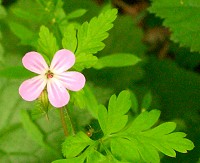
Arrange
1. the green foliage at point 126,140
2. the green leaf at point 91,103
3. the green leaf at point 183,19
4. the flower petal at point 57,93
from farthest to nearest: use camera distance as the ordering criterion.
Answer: the green leaf at point 183,19 → the green leaf at point 91,103 → the green foliage at point 126,140 → the flower petal at point 57,93

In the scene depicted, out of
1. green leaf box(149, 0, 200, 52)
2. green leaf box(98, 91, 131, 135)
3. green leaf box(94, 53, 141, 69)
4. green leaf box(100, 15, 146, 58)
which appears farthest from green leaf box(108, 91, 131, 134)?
green leaf box(100, 15, 146, 58)

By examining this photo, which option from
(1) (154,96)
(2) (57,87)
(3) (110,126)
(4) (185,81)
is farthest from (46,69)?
(4) (185,81)

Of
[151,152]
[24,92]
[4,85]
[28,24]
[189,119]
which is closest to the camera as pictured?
[24,92]

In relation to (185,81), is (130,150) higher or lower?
lower

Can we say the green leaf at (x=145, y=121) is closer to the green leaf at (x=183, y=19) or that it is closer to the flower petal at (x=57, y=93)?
the flower petal at (x=57, y=93)

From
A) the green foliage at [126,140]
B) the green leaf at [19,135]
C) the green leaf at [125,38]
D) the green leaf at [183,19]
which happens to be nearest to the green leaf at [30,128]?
the green leaf at [19,135]

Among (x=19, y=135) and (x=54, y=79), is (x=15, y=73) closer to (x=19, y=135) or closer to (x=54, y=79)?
(x=54, y=79)

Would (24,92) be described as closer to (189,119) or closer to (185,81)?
(189,119)
